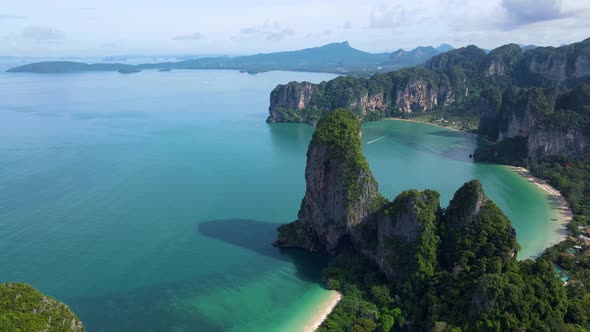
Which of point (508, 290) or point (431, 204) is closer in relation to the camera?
point (508, 290)

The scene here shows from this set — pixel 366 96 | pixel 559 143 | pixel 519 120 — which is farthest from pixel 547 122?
pixel 366 96

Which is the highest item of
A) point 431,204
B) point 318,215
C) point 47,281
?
point 431,204

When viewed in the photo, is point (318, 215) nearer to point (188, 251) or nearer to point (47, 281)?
point (188, 251)

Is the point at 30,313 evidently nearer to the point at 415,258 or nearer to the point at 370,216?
the point at 415,258

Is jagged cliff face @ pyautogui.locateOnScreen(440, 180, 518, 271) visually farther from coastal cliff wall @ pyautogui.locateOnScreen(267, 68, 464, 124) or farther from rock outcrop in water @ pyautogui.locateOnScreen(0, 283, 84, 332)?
coastal cliff wall @ pyautogui.locateOnScreen(267, 68, 464, 124)

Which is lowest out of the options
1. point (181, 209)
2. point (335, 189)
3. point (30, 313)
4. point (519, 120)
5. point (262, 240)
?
point (262, 240)

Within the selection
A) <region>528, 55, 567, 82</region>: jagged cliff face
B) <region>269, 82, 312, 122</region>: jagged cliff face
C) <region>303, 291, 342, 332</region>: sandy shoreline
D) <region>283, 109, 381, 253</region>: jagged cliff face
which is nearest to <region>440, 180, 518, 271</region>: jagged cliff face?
<region>283, 109, 381, 253</region>: jagged cliff face

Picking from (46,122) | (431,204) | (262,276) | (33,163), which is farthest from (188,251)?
(46,122)
